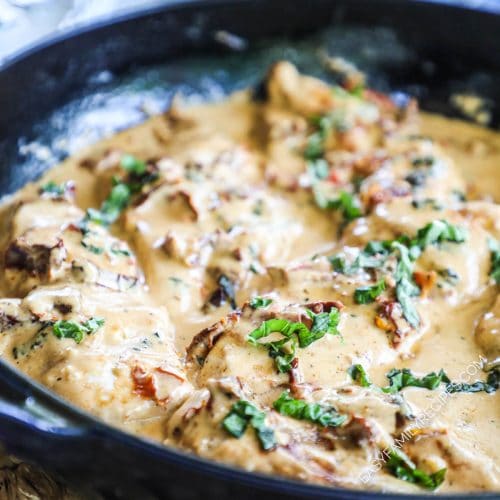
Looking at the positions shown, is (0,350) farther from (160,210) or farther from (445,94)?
(445,94)

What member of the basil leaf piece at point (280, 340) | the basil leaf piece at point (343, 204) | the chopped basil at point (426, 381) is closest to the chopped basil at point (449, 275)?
the chopped basil at point (426, 381)

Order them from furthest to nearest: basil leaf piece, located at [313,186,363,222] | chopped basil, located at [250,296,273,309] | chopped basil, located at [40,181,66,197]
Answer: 1. basil leaf piece, located at [313,186,363,222]
2. chopped basil, located at [40,181,66,197]
3. chopped basil, located at [250,296,273,309]

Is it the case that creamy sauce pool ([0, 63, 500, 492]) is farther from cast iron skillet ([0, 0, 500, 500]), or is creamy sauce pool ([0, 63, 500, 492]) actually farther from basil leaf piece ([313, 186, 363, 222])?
cast iron skillet ([0, 0, 500, 500])

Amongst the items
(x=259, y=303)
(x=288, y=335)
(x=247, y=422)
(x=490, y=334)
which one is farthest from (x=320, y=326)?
(x=490, y=334)

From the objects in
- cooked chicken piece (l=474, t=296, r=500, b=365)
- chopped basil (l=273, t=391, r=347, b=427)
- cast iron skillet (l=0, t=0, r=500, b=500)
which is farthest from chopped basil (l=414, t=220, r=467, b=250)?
cast iron skillet (l=0, t=0, r=500, b=500)

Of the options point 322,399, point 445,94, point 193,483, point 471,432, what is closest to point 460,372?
point 471,432
